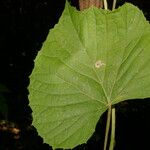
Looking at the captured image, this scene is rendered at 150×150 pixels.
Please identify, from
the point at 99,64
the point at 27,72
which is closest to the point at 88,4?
the point at 99,64

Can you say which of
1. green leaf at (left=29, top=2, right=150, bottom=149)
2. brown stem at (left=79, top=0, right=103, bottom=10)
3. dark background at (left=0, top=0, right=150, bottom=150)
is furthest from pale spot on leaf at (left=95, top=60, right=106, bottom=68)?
dark background at (left=0, top=0, right=150, bottom=150)

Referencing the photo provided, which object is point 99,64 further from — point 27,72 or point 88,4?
point 27,72

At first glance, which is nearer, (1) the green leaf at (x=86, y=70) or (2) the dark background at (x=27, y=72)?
(1) the green leaf at (x=86, y=70)

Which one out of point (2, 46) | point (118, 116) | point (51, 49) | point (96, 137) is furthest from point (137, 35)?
point (2, 46)

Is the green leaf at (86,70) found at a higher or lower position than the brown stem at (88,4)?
lower

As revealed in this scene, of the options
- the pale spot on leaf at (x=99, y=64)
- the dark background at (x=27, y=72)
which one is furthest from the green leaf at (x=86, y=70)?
the dark background at (x=27, y=72)

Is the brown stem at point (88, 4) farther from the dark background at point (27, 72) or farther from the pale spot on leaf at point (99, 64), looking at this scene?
the dark background at point (27, 72)

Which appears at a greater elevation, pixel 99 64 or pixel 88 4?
pixel 88 4

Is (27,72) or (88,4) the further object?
(27,72)
